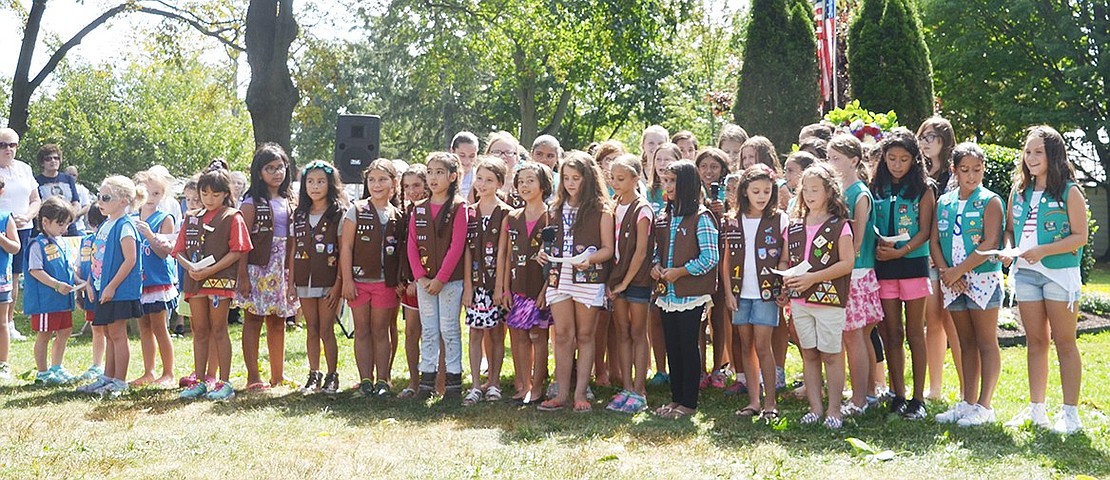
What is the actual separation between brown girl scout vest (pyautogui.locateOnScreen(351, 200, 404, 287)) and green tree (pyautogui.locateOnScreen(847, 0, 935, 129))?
864 centimetres

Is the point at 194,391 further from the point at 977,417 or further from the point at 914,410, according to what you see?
the point at 977,417

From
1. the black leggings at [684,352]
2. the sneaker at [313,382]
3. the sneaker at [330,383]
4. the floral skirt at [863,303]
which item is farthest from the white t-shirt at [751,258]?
the sneaker at [313,382]

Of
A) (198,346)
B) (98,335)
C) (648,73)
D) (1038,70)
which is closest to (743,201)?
(198,346)

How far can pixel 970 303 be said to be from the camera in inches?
231

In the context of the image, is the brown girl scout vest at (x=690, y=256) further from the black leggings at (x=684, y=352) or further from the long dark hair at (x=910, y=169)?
the long dark hair at (x=910, y=169)

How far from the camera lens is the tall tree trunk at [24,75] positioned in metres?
17.9

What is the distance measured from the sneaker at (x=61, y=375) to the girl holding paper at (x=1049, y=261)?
641cm

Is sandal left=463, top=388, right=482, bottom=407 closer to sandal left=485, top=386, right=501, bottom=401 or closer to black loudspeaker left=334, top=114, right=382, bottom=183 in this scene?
sandal left=485, top=386, right=501, bottom=401

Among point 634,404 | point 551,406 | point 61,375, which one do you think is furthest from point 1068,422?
point 61,375

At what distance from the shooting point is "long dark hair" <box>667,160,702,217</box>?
6141 mm

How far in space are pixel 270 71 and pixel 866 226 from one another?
1080cm

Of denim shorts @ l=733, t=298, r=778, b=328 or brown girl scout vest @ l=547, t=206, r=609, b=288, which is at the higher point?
brown girl scout vest @ l=547, t=206, r=609, b=288

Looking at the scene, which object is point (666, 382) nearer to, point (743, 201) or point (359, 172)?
point (743, 201)

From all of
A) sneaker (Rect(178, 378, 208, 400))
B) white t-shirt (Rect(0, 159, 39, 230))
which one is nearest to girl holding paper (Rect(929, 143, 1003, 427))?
sneaker (Rect(178, 378, 208, 400))
